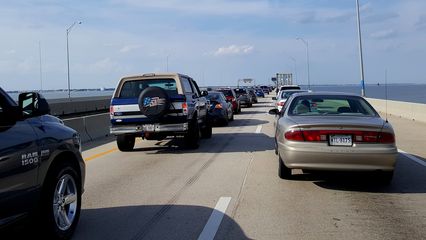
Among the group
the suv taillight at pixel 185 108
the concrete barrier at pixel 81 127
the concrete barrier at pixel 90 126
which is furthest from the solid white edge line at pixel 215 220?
the concrete barrier at pixel 81 127

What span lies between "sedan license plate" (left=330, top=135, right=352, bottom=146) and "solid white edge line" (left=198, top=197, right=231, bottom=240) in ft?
6.01

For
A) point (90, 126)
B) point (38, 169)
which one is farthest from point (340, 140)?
point (90, 126)

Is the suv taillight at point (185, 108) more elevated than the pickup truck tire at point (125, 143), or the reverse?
the suv taillight at point (185, 108)

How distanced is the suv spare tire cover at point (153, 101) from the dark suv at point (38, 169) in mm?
6322

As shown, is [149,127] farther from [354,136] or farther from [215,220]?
[215,220]

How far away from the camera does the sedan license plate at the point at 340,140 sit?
7.85 m

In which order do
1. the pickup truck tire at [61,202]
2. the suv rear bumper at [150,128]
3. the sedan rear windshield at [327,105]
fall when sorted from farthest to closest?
the suv rear bumper at [150,128], the sedan rear windshield at [327,105], the pickup truck tire at [61,202]

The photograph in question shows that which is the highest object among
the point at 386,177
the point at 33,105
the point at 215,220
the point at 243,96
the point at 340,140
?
the point at 243,96

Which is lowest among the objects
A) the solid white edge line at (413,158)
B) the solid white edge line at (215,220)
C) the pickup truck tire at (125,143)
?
the solid white edge line at (215,220)

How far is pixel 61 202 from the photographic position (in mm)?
5516

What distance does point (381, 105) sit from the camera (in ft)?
104

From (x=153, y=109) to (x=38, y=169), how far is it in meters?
7.42

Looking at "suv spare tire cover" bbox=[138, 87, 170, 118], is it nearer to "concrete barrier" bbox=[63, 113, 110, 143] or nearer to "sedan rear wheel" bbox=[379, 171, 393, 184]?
"concrete barrier" bbox=[63, 113, 110, 143]

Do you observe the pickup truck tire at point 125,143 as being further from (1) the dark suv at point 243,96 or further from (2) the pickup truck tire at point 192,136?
(1) the dark suv at point 243,96
